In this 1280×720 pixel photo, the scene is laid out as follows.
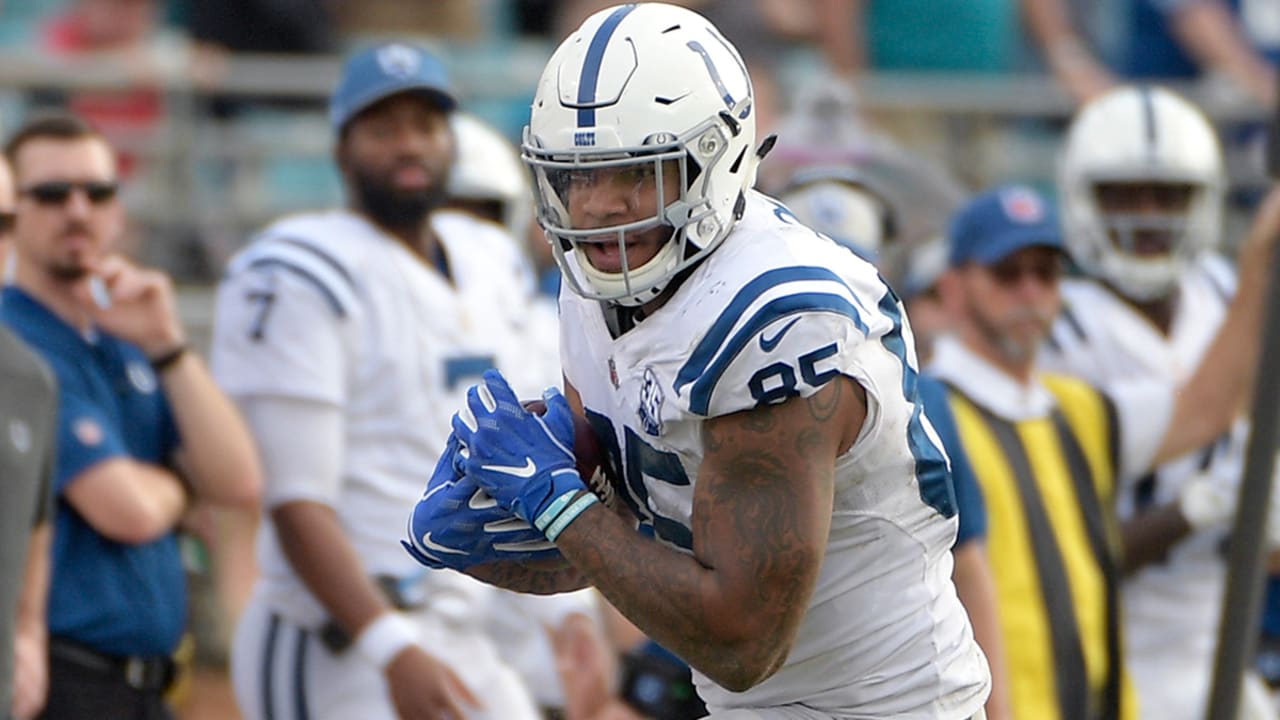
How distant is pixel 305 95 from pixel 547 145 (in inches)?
212

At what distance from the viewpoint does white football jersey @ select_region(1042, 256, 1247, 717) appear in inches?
233

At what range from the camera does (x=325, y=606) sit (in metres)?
4.95

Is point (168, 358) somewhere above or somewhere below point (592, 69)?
below

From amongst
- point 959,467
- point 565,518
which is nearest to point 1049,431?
point 959,467

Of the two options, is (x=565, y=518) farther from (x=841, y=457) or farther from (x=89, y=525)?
(x=89, y=525)

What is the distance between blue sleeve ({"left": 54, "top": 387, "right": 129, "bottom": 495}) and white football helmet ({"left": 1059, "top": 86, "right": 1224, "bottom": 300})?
3.03 meters

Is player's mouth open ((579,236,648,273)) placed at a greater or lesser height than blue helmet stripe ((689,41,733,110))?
lesser

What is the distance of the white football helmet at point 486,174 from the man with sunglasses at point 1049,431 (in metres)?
1.50

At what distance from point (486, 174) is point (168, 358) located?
5.54 ft

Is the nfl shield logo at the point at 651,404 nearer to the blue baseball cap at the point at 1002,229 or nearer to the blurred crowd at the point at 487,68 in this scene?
the blue baseball cap at the point at 1002,229

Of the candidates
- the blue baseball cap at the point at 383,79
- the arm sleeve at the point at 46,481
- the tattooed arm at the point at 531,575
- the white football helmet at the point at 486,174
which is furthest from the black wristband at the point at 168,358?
the tattooed arm at the point at 531,575

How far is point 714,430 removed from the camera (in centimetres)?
323

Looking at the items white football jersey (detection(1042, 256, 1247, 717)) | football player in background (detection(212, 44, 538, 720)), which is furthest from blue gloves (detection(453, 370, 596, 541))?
white football jersey (detection(1042, 256, 1247, 717))

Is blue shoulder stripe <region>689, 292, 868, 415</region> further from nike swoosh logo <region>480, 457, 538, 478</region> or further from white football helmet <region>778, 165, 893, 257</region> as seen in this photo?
white football helmet <region>778, 165, 893, 257</region>
